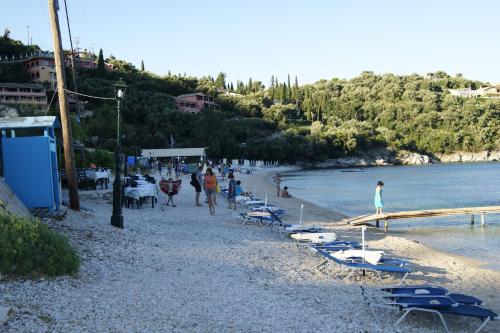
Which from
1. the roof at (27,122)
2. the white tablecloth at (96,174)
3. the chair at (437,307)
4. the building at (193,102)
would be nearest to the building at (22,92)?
the building at (193,102)

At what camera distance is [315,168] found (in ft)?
344

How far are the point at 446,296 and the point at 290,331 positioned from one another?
113 inches

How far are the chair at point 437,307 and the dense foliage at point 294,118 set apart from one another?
63865 millimetres

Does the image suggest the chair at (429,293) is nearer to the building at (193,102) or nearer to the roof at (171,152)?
the roof at (171,152)

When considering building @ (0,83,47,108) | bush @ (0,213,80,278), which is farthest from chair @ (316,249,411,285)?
building @ (0,83,47,108)

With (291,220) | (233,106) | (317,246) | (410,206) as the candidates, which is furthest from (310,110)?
(317,246)

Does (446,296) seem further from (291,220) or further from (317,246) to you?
(291,220)

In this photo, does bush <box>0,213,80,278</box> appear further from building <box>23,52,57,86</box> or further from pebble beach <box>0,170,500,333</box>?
building <box>23,52,57,86</box>

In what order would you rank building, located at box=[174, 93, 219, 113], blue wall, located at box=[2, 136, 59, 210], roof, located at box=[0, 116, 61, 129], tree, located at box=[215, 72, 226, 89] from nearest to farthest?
→ blue wall, located at box=[2, 136, 59, 210] → roof, located at box=[0, 116, 61, 129] → building, located at box=[174, 93, 219, 113] → tree, located at box=[215, 72, 226, 89]

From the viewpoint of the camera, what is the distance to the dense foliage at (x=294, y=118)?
289ft

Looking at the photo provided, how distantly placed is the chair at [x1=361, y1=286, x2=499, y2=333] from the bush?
15.4 feet

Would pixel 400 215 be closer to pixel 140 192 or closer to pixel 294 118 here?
pixel 140 192

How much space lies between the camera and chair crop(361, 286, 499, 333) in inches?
282

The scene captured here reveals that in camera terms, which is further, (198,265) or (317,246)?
(317,246)
